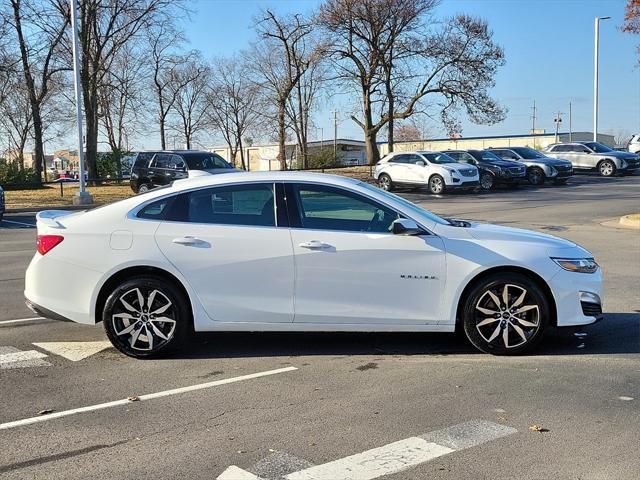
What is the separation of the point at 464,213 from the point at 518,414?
1602cm

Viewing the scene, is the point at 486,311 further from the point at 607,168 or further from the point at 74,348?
the point at 607,168

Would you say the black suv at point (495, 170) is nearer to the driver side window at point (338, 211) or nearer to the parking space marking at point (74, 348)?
the driver side window at point (338, 211)

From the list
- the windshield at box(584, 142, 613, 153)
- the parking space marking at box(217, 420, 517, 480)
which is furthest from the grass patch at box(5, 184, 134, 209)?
the windshield at box(584, 142, 613, 153)

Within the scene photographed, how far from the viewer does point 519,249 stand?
552cm

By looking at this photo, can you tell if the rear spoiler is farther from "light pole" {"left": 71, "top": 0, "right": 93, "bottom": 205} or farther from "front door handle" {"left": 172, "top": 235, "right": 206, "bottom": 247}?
"light pole" {"left": 71, "top": 0, "right": 93, "bottom": 205}

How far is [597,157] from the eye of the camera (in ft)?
118

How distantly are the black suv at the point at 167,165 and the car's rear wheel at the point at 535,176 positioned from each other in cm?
1623

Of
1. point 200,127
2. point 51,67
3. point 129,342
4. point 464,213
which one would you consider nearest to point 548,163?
point 464,213

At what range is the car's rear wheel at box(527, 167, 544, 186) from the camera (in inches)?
1267

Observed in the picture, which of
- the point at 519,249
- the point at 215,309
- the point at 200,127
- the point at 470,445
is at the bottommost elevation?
the point at 470,445

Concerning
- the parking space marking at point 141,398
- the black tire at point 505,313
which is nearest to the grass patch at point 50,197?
the parking space marking at point 141,398

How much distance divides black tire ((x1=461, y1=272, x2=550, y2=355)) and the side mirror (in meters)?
0.70

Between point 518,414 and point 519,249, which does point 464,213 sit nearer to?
point 519,249

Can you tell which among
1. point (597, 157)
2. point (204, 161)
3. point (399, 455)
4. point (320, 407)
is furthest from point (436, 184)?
point (399, 455)
